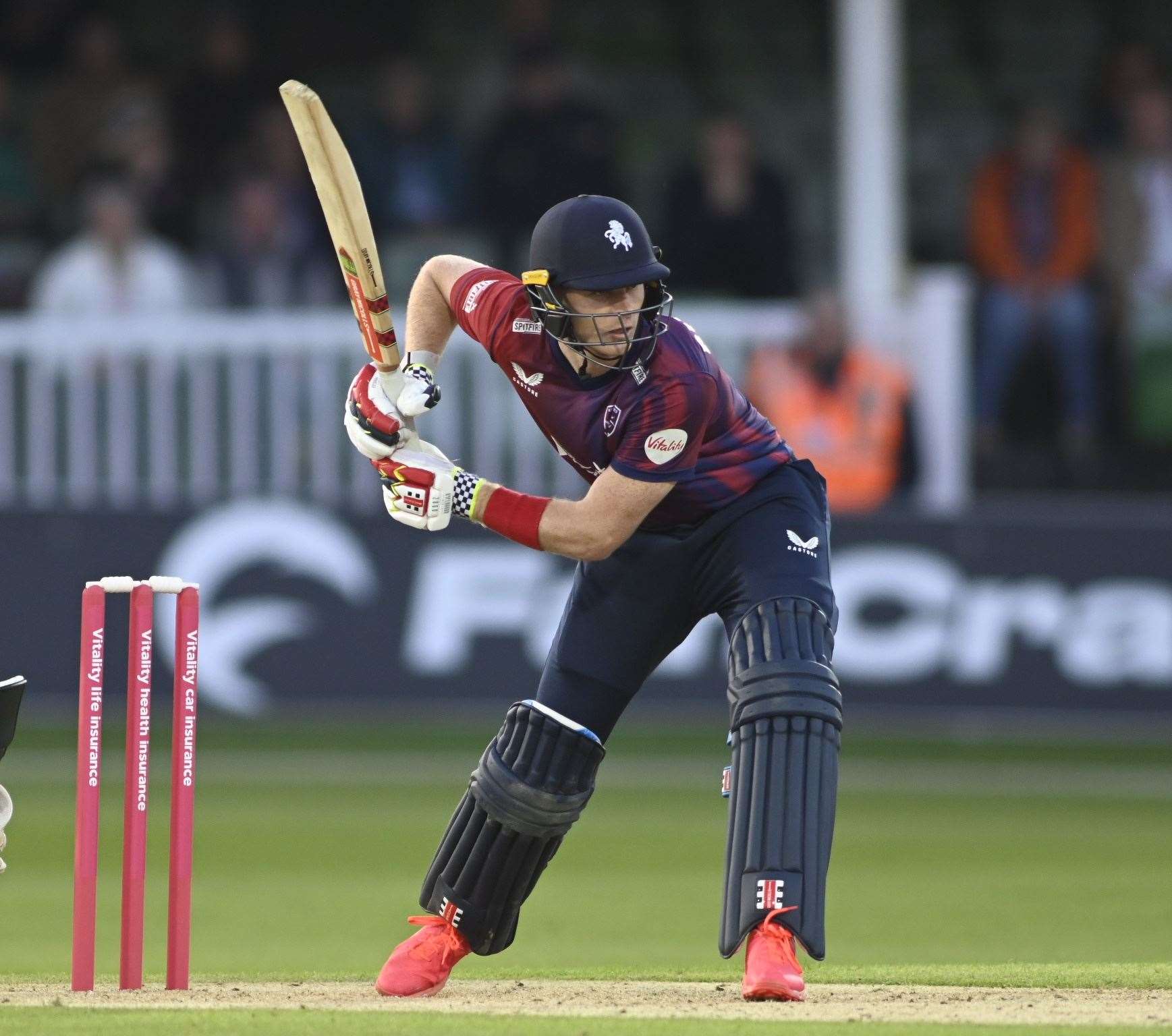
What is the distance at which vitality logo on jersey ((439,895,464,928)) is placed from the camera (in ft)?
17.3

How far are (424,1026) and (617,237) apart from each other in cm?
176

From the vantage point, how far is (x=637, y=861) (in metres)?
7.74

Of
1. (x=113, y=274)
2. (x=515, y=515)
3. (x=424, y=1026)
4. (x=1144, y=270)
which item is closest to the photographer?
(x=424, y=1026)

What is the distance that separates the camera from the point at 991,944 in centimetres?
628

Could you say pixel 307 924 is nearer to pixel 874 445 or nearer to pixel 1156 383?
pixel 874 445

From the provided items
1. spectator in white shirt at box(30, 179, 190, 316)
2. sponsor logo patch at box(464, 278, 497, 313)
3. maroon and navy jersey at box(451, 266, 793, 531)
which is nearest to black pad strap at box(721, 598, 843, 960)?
maroon and navy jersey at box(451, 266, 793, 531)

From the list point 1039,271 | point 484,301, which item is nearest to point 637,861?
point 484,301

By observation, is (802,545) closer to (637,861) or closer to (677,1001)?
(677,1001)

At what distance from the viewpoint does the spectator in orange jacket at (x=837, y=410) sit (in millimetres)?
10734

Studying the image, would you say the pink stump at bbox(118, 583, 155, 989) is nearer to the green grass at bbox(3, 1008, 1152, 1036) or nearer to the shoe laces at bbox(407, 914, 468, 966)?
the green grass at bbox(3, 1008, 1152, 1036)

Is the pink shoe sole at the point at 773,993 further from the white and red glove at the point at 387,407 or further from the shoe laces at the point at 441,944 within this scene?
the white and red glove at the point at 387,407

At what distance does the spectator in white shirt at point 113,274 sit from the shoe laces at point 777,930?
24.0 ft

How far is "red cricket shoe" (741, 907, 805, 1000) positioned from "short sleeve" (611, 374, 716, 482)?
3.27ft

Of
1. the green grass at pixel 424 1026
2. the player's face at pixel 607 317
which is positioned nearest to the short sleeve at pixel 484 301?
the player's face at pixel 607 317
